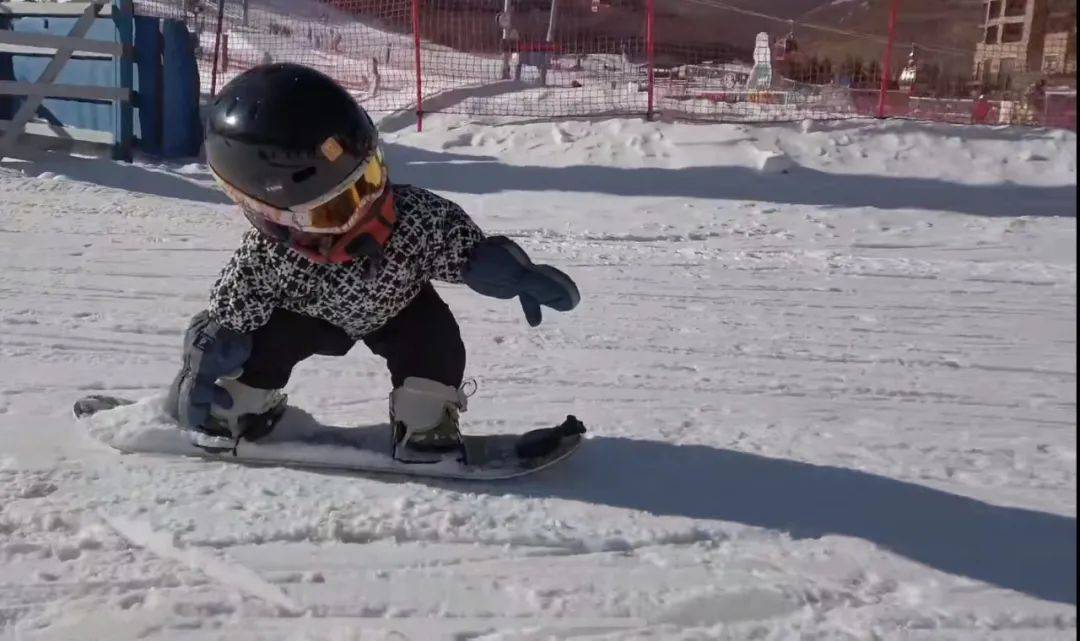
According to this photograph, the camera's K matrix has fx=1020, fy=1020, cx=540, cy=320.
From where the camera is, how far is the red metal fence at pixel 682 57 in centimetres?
922

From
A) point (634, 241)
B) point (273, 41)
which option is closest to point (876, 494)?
point (634, 241)

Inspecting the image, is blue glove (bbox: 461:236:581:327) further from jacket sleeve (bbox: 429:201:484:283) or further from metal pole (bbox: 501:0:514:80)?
metal pole (bbox: 501:0:514:80)

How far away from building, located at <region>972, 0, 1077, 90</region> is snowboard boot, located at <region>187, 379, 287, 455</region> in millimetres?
2762

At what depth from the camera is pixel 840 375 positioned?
3.34 metres

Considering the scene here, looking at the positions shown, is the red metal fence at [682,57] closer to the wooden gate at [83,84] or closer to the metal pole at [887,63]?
Result: the metal pole at [887,63]

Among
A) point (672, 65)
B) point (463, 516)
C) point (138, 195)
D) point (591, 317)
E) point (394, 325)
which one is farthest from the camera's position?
point (672, 65)

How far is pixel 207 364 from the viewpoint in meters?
2.45

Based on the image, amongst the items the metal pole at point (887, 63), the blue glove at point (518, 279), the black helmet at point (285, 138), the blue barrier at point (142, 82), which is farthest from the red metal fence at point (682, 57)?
the black helmet at point (285, 138)

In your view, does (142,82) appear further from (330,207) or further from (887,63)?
(330,207)

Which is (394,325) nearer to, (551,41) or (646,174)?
(646,174)

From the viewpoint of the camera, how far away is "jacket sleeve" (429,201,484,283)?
2.42 metres

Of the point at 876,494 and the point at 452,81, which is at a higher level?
the point at 452,81

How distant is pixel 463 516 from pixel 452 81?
1114 cm

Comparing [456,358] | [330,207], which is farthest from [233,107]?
[456,358]
